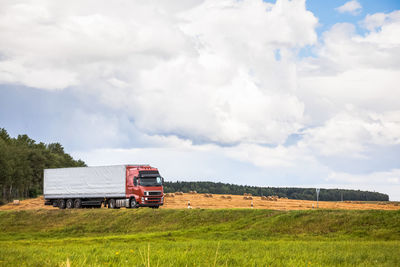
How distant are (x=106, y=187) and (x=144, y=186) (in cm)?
648

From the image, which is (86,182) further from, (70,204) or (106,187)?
(70,204)

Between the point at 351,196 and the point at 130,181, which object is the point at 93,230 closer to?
the point at 130,181

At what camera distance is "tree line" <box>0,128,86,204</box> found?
99.4 m

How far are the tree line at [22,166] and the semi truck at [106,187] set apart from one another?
4122cm

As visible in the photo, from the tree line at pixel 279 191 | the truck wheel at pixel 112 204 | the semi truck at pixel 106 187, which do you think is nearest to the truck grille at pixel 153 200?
the semi truck at pixel 106 187

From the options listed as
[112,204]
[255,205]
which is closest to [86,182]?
[112,204]

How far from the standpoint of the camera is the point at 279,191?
16225 cm

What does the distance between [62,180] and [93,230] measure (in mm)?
16269

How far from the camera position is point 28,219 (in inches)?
2127

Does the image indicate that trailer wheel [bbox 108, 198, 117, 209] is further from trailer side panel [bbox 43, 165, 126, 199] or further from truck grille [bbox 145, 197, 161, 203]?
truck grille [bbox 145, 197, 161, 203]

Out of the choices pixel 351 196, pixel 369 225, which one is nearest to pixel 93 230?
pixel 369 225

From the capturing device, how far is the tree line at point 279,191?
15400 centimetres

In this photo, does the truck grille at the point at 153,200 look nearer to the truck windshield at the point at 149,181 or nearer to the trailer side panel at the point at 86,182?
the truck windshield at the point at 149,181

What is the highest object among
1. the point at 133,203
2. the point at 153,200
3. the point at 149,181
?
the point at 149,181
